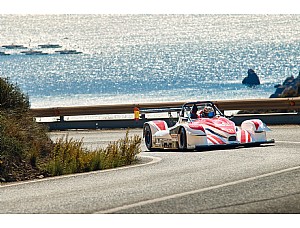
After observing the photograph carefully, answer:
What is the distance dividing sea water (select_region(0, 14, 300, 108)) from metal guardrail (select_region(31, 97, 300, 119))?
63.1m

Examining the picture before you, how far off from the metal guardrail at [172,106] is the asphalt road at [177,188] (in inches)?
472

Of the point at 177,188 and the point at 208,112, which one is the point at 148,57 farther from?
the point at 177,188

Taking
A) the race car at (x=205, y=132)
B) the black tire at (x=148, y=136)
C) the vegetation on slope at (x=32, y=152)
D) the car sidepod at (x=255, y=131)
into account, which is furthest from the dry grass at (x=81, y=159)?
the black tire at (x=148, y=136)

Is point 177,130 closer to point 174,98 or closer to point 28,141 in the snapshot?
point 28,141

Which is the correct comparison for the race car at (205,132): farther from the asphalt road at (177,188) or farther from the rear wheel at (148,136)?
the asphalt road at (177,188)

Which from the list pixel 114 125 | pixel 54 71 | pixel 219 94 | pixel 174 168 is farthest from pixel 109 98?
pixel 174 168

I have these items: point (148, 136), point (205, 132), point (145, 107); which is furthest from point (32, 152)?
point (145, 107)

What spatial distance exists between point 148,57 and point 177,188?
143m

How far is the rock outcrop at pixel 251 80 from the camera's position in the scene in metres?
115

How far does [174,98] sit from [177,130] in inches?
3005

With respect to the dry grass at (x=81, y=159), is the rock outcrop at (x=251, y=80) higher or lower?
higher

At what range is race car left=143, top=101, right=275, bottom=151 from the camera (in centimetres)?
2077

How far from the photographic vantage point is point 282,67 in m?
145

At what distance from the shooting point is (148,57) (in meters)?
156
